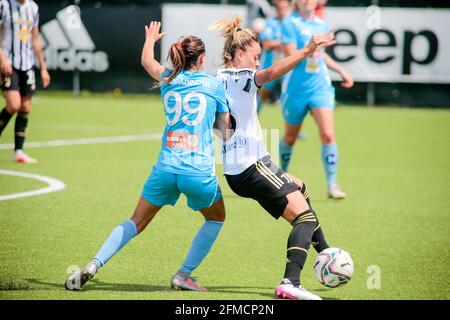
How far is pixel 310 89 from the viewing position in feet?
33.2

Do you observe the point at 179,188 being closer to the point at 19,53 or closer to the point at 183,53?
the point at 183,53

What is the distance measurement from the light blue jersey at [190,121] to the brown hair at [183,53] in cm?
5

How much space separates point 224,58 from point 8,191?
4.67 meters

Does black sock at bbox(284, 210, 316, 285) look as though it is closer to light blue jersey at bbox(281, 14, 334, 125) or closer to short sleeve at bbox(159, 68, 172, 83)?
short sleeve at bbox(159, 68, 172, 83)

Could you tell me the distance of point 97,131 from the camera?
16688 mm

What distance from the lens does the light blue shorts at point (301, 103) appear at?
10109 millimetres

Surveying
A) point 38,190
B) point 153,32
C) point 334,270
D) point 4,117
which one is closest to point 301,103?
point 38,190

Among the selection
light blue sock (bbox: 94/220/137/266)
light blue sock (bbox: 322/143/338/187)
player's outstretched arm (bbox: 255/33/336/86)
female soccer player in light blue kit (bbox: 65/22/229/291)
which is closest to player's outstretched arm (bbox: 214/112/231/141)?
female soccer player in light blue kit (bbox: 65/22/229/291)

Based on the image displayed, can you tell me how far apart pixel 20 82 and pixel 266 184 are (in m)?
7.41

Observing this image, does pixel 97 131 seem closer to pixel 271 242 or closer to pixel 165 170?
pixel 271 242

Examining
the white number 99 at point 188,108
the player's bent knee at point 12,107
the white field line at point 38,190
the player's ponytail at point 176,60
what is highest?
the player's ponytail at point 176,60

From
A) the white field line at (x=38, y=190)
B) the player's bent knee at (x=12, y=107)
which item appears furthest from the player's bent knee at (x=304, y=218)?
the player's bent knee at (x=12, y=107)

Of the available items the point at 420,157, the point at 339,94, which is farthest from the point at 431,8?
the point at 420,157

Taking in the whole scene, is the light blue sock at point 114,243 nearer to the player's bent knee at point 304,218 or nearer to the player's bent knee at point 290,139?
the player's bent knee at point 304,218
